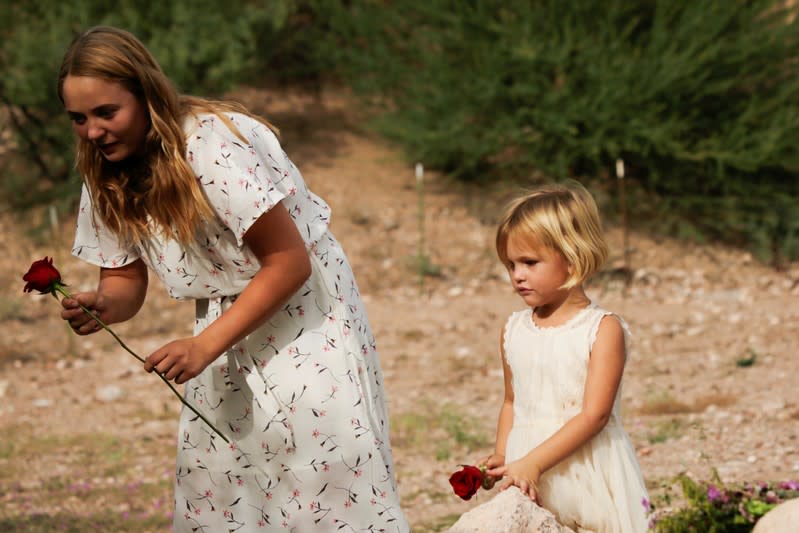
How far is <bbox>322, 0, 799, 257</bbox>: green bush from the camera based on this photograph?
33.5 feet

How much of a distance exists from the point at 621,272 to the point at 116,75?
8.30 metres

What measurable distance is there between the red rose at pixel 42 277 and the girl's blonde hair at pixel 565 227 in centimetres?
97

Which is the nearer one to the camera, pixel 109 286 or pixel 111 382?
pixel 109 286

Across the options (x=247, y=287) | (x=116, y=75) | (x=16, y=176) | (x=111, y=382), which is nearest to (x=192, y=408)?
(x=247, y=287)

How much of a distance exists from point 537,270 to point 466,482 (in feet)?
1.63

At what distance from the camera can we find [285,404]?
2.40m

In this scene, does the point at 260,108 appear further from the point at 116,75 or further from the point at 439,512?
the point at 116,75

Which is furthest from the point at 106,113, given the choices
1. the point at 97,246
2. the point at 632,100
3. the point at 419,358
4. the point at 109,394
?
the point at 632,100

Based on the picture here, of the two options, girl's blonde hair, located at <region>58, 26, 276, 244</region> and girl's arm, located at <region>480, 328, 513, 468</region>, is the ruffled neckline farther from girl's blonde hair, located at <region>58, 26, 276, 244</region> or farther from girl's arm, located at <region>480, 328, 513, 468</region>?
girl's blonde hair, located at <region>58, 26, 276, 244</region>

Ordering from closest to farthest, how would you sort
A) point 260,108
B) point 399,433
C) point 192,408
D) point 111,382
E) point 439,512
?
point 192,408, point 439,512, point 399,433, point 111,382, point 260,108

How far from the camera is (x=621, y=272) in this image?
33.2 ft

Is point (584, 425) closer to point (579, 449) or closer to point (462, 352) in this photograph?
point (579, 449)

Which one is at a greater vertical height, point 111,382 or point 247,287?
point 247,287

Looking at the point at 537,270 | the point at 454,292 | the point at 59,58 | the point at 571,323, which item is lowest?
the point at 454,292
